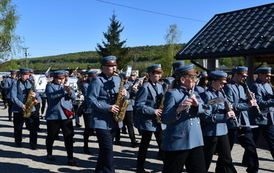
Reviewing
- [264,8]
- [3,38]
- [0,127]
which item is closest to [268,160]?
[264,8]

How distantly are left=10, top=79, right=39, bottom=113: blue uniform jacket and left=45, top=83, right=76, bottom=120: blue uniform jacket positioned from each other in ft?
5.12

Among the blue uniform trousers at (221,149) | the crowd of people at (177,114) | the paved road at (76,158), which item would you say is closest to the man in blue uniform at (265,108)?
the crowd of people at (177,114)

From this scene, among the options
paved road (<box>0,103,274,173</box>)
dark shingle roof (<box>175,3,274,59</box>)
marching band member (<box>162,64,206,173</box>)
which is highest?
dark shingle roof (<box>175,3,274,59</box>)

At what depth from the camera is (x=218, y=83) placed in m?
4.97

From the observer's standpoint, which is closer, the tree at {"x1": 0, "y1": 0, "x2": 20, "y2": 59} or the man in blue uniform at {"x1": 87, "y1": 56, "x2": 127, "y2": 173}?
the man in blue uniform at {"x1": 87, "y1": 56, "x2": 127, "y2": 173}

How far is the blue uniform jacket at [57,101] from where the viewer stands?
22.1 feet

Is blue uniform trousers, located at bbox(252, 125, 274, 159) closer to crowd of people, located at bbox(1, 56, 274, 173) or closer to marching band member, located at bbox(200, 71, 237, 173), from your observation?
crowd of people, located at bbox(1, 56, 274, 173)

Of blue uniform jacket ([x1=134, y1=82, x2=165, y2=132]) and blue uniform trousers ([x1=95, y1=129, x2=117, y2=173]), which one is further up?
blue uniform jacket ([x1=134, y1=82, x2=165, y2=132])

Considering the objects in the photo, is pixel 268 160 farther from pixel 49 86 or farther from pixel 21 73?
pixel 21 73

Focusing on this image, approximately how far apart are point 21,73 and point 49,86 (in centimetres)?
188

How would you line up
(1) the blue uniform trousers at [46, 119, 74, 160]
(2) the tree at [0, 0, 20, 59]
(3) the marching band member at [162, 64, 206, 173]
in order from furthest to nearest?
(2) the tree at [0, 0, 20, 59] < (1) the blue uniform trousers at [46, 119, 74, 160] < (3) the marching band member at [162, 64, 206, 173]

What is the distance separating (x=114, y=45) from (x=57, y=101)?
168ft

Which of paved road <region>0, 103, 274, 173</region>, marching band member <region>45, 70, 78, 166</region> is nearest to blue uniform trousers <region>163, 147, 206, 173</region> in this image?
paved road <region>0, 103, 274, 173</region>

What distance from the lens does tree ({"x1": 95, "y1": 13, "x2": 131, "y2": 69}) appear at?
5625 cm
